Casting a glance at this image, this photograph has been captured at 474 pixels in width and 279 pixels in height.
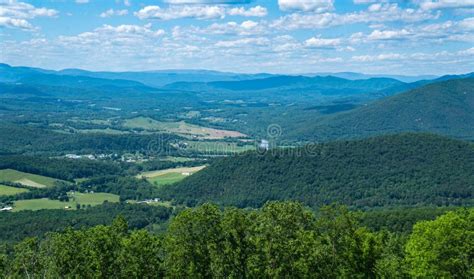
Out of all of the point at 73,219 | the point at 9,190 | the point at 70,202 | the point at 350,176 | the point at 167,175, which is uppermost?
the point at 350,176

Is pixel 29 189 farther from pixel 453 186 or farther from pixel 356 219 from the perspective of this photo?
pixel 356 219

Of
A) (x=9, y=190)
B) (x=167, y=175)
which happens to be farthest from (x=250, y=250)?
(x=167, y=175)

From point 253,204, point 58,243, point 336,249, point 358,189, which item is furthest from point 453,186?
point 58,243

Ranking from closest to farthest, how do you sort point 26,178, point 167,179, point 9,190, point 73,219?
point 73,219
point 9,190
point 26,178
point 167,179

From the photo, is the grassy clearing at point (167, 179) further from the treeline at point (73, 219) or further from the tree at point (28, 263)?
the tree at point (28, 263)

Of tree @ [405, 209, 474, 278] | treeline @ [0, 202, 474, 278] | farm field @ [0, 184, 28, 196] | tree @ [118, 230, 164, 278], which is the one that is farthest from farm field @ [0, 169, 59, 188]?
tree @ [405, 209, 474, 278]

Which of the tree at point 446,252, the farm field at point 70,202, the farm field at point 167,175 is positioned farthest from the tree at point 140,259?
the farm field at point 167,175

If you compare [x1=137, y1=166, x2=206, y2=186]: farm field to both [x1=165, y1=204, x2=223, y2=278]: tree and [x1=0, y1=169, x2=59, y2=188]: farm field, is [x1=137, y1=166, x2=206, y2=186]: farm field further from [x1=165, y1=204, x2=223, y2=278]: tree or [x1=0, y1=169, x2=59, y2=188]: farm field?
[x1=165, y1=204, x2=223, y2=278]: tree

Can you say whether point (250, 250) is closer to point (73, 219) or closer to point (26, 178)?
point (73, 219)
